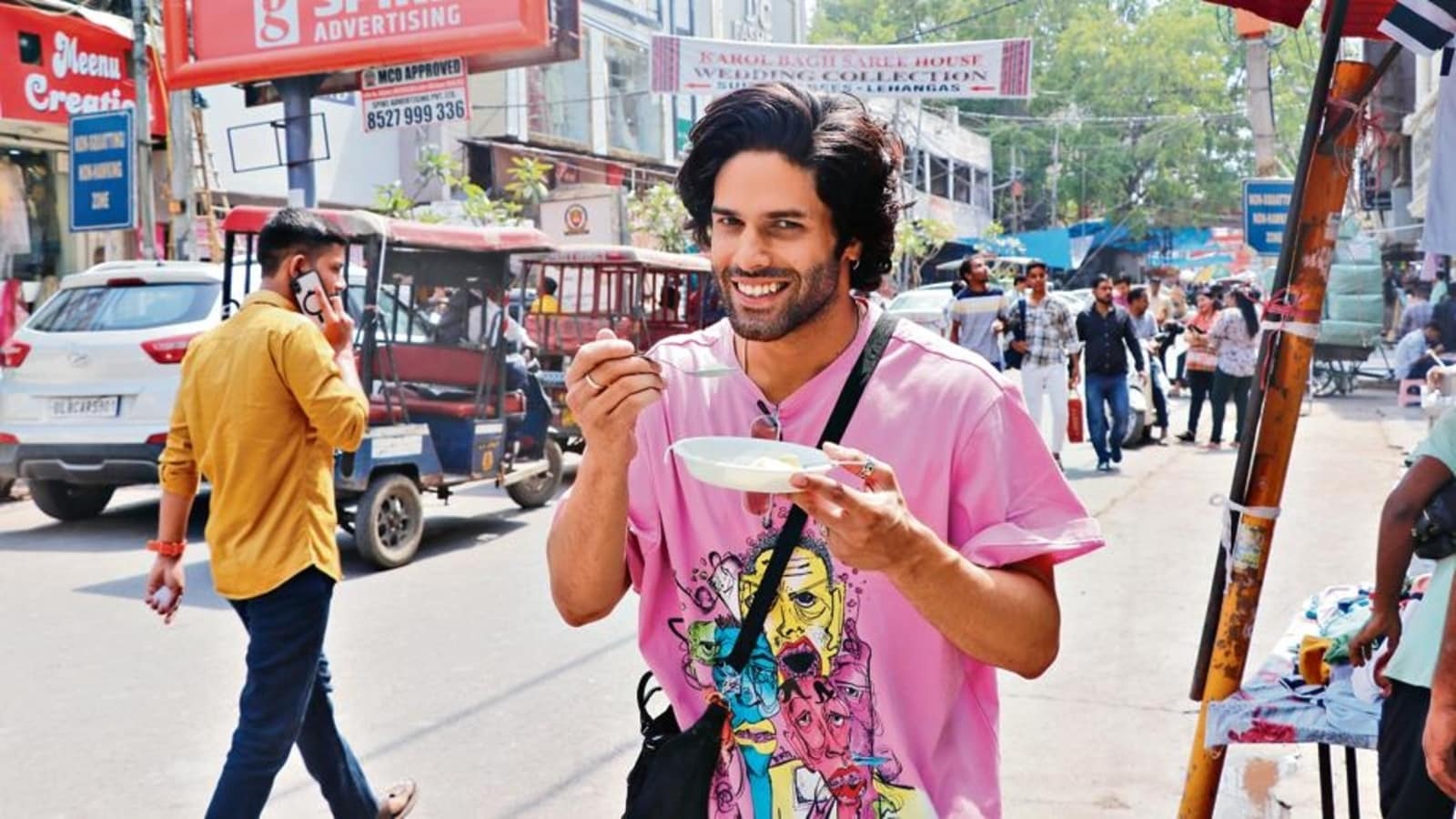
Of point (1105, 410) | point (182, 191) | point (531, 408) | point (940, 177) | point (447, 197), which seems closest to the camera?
point (531, 408)

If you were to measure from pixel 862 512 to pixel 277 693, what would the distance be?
2.19 meters

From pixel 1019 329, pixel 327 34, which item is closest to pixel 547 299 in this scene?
pixel 327 34

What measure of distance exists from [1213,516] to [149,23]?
41.0ft

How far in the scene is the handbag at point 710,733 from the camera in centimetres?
181

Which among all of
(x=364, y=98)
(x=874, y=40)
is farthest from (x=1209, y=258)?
(x=364, y=98)

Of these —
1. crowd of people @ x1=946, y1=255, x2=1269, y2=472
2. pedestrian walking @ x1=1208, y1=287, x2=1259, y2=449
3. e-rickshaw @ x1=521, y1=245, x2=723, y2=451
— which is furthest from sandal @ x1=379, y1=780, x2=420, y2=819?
pedestrian walking @ x1=1208, y1=287, x2=1259, y2=449

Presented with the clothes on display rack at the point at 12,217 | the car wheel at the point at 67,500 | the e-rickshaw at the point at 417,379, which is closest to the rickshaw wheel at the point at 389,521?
the e-rickshaw at the point at 417,379

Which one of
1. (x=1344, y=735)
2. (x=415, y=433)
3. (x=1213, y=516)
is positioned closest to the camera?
(x=1344, y=735)

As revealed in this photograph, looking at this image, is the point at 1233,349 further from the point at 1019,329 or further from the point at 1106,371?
the point at 1019,329

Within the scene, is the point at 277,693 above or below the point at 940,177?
below

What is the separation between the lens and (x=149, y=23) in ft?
49.6

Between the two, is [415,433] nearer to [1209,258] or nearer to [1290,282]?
[1290,282]

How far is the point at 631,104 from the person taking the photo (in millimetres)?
30734

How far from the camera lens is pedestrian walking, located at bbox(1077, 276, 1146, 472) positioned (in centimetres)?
1145
